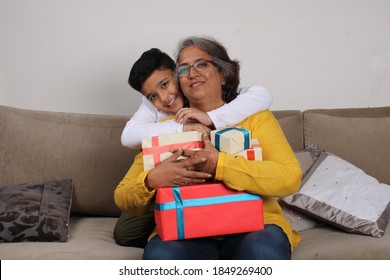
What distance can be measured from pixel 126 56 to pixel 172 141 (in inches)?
56.1

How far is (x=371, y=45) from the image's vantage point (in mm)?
3277

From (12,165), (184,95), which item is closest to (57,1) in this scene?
(12,165)

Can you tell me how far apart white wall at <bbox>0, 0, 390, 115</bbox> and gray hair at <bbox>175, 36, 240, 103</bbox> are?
99 cm

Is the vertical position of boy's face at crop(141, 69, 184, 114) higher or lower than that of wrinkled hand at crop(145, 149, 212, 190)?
higher

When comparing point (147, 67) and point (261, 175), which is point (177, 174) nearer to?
point (261, 175)

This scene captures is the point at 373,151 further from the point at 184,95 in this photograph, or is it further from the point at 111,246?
the point at 111,246

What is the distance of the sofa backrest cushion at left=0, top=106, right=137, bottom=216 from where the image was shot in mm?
2699

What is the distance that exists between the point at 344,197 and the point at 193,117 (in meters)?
0.82

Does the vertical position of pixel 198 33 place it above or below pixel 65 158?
above

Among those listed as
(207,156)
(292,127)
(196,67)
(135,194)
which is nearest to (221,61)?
(196,67)

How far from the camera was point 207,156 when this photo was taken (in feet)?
6.16

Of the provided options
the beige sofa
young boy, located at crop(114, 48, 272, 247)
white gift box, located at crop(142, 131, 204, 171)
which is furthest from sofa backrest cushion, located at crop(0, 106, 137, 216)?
white gift box, located at crop(142, 131, 204, 171)

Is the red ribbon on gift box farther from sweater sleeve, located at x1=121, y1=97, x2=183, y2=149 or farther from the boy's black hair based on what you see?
the boy's black hair

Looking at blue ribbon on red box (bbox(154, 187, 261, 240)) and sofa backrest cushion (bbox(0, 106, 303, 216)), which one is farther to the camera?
sofa backrest cushion (bbox(0, 106, 303, 216))
